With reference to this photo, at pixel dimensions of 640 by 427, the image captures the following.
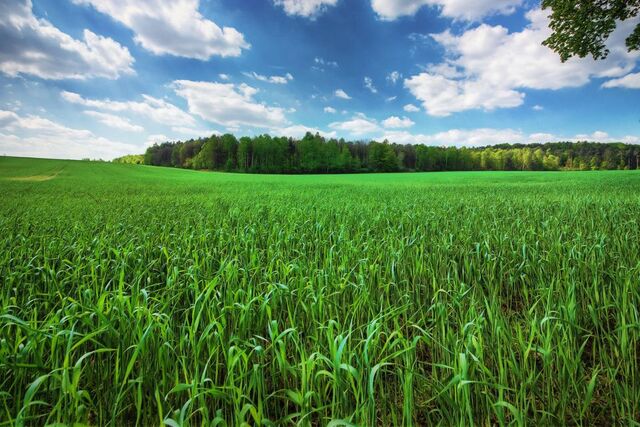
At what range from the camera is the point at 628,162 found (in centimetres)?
11600

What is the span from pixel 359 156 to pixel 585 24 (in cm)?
9787

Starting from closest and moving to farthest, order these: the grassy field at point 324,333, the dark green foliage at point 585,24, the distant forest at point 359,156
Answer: the grassy field at point 324,333, the dark green foliage at point 585,24, the distant forest at point 359,156

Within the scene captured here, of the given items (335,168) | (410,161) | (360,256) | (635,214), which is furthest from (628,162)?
(360,256)

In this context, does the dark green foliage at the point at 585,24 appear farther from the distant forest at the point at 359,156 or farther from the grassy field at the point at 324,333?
the distant forest at the point at 359,156

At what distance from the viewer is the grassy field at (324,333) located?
1.95 meters

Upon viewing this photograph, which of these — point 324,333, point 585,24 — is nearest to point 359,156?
point 585,24

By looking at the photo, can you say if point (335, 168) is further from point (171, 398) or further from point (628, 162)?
point (628, 162)

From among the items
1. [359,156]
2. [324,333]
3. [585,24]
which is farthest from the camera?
[359,156]

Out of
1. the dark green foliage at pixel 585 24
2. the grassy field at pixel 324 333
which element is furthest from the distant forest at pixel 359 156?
the grassy field at pixel 324 333

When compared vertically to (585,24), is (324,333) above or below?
below

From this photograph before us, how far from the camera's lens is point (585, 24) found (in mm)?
18250

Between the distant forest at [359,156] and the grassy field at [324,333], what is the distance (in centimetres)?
8572

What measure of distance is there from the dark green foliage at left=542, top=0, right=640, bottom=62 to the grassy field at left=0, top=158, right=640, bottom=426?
18565 millimetres

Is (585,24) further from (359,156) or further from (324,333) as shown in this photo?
(359,156)
